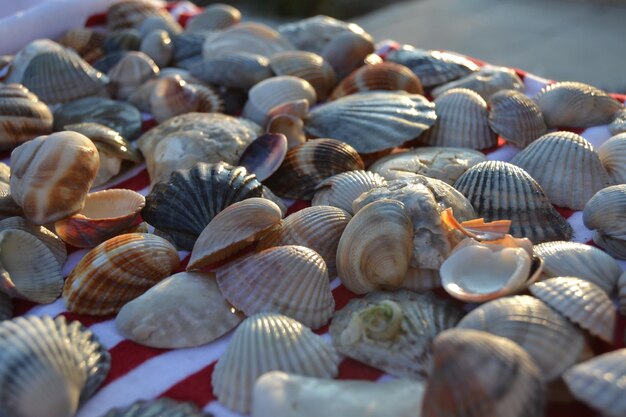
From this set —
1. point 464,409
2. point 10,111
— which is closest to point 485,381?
point 464,409

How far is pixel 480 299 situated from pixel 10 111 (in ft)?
4.66

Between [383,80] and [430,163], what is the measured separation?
526 mm

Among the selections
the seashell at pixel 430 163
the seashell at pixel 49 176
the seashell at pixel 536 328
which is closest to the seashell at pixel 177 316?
the seashell at pixel 49 176

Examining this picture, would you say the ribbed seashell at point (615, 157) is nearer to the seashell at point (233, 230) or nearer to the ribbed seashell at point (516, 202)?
the ribbed seashell at point (516, 202)

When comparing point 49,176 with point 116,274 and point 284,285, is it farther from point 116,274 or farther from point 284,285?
point 284,285

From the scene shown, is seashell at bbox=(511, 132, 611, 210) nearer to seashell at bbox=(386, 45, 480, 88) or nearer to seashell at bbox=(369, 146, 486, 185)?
seashell at bbox=(369, 146, 486, 185)

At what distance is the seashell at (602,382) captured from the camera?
0.90m

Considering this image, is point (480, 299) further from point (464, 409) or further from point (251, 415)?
point (251, 415)

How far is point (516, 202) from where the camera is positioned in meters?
1.44

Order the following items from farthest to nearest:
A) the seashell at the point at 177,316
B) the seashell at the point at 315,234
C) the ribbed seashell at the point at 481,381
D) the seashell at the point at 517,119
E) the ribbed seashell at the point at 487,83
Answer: the ribbed seashell at the point at 487,83 < the seashell at the point at 517,119 < the seashell at the point at 315,234 < the seashell at the point at 177,316 < the ribbed seashell at the point at 481,381

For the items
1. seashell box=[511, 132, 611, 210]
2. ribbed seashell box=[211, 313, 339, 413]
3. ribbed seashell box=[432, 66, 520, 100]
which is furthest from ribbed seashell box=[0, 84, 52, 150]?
seashell box=[511, 132, 611, 210]

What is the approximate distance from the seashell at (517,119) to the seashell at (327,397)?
954mm

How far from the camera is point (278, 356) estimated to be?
3.55ft

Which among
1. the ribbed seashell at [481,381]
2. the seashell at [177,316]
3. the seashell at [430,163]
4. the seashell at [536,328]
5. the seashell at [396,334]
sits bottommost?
the seashell at [177,316]
